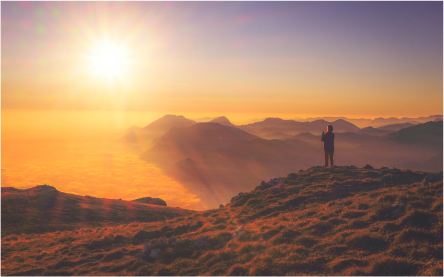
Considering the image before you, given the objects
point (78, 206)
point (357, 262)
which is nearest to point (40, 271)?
point (357, 262)

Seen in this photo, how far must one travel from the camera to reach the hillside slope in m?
9.35

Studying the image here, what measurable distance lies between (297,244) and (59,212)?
142ft

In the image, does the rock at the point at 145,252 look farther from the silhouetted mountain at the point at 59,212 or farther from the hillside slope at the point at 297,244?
the silhouetted mountain at the point at 59,212

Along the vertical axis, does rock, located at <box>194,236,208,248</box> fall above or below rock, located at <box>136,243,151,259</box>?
above


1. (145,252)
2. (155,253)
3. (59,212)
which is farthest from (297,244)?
(59,212)

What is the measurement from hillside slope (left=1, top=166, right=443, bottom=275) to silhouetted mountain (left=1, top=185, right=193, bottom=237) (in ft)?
41.2

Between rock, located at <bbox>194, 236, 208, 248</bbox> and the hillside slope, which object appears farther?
rock, located at <bbox>194, 236, 208, 248</bbox>

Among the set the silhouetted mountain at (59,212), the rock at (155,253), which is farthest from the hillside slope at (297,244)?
the silhouetted mountain at (59,212)

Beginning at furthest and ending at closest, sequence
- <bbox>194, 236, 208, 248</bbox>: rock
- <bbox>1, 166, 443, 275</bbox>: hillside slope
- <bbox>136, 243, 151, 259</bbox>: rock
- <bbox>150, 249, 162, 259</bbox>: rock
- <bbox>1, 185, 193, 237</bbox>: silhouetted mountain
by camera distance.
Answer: <bbox>1, 185, 193, 237</bbox>: silhouetted mountain
<bbox>136, 243, 151, 259</bbox>: rock
<bbox>194, 236, 208, 248</bbox>: rock
<bbox>150, 249, 162, 259</bbox>: rock
<bbox>1, 166, 443, 275</bbox>: hillside slope

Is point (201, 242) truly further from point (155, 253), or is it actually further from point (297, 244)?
point (297, 244)

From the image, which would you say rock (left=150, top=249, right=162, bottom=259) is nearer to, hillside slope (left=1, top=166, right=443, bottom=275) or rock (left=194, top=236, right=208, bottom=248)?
hillside slope (left=1, top=166, right=443, bottom=275)

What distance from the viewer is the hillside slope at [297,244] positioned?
9352mm

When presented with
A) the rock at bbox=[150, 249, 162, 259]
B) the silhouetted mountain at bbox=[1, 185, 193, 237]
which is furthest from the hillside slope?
the silhouetted mountain at bbox=[1, 185, 193, 237]

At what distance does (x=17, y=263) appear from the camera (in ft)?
56.8
